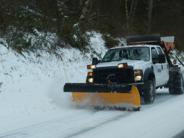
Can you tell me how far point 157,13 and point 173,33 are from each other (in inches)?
105

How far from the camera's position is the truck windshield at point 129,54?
645 inches

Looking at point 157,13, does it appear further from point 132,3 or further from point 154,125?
point 154,125

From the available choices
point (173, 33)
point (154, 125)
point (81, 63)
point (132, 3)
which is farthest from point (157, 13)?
point (154, 125)

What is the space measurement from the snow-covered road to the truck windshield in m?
2.26

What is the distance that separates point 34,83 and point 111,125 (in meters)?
6.14

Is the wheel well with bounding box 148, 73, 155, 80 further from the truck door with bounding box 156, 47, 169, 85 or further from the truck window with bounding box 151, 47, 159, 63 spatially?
the truck door with bounding box 156, 47, 169, 85

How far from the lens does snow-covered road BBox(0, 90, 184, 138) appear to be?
34.1 ft

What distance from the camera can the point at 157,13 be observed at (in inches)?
1735

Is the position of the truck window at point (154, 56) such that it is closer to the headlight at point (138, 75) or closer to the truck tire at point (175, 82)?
the headlight at point (138, 75)

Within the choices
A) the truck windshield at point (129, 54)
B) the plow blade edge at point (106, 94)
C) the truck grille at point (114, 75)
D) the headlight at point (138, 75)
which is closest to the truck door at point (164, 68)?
the truck windshield at point (129, 54)

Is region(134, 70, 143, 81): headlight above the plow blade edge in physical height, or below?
above

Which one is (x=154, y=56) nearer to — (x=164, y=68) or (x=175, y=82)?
(x=164, y=68)

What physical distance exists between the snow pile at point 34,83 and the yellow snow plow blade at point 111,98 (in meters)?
0.53

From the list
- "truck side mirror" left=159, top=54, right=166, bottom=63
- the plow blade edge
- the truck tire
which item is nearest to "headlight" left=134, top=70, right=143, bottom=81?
the plow blade edge
